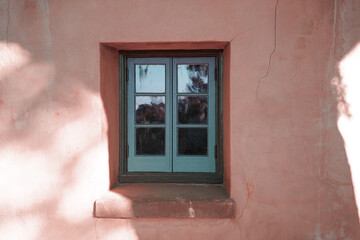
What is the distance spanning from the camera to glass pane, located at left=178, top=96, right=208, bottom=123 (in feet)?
8.68

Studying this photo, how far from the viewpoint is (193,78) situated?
8.64 feet

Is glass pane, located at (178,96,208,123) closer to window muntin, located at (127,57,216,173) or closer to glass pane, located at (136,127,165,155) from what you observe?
window muntin, located at (127,57,216,173)

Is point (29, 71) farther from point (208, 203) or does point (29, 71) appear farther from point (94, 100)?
point (208, 203)

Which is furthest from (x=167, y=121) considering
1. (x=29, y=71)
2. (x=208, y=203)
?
(x=29, y=71)

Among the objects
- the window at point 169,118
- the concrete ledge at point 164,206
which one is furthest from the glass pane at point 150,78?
the concrete ledge at point 164,206

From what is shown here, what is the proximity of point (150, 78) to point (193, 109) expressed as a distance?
524 millimetres

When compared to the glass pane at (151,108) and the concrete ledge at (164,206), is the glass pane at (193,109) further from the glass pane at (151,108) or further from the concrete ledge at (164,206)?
the concrete ledge at (164,206)

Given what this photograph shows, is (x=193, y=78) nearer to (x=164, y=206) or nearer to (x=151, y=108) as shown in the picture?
(x=151, y=108)

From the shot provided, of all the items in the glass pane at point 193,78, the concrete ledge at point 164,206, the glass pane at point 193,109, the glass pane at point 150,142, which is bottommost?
the concrete ledge at point 164,206

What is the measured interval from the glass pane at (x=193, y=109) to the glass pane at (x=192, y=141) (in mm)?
99

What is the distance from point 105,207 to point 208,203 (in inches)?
33.1

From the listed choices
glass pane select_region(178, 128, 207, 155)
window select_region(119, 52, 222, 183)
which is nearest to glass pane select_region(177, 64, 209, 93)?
window select_region(119, 52, 222, 183)

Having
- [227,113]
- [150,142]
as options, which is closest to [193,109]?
[227,113]

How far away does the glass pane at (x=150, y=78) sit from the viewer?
2652mm
